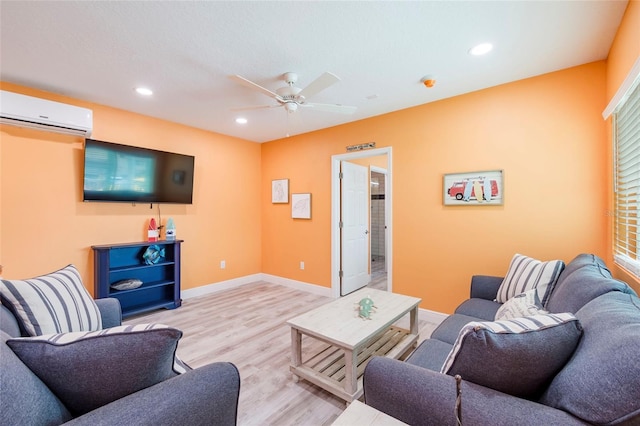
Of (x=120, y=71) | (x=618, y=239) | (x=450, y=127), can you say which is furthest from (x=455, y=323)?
(x=120, y=71)

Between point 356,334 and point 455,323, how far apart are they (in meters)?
0.75

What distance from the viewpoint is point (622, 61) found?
1.85 metres

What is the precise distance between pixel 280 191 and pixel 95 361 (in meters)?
4.07

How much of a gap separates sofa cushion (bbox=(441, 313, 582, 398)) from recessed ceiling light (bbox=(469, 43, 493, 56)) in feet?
6.69

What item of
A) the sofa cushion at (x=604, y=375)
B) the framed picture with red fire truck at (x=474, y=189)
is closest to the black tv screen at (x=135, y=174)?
the framed picture with red fire truck at (x=474, y=189)

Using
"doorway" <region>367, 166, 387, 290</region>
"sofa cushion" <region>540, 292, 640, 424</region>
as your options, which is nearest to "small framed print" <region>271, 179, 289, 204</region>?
"doorway" <region>367, 166, 387, 290</region>

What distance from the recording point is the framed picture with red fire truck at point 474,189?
2803 mm

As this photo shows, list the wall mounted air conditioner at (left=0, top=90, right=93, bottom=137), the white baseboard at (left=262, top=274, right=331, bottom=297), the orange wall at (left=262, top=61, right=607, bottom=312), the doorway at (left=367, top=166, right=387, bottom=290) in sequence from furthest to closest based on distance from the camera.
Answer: the doorway at (left=367, top=166, right=387, bottom=290) → the white baseboard at (left=262, top=274, right=331, bottom=297) → the wall mounted air conditioner at (left=0, top=90, right=93, bottom=137) → the orange wall at (left=262, top=61, right=607, bottom=312)

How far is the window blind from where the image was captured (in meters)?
1.68

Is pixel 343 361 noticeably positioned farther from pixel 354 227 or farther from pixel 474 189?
pixel 354 227

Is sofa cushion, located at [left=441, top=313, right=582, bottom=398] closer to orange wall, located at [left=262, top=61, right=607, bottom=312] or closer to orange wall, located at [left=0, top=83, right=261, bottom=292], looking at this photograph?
orange wall, located at [left=262, top=61, right=607, bottom=312]

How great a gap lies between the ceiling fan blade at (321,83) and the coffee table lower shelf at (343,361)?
6.36 ft

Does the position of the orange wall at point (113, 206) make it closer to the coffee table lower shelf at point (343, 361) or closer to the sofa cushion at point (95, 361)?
the coffee table lower shelf at point (343, 361)

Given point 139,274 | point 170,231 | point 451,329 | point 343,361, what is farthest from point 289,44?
point 139,274
